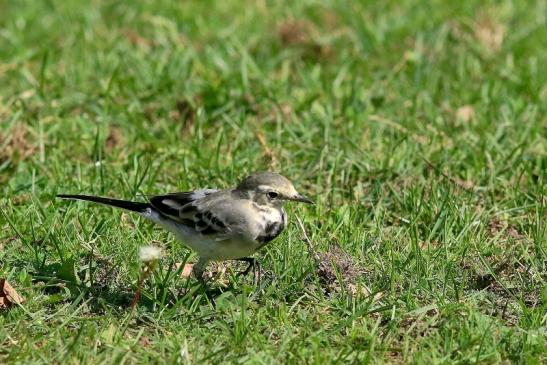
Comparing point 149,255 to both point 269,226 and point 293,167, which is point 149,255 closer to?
point 269,226

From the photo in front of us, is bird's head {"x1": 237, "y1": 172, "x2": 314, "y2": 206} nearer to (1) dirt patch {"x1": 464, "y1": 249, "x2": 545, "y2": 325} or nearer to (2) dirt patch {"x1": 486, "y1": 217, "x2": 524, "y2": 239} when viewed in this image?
(1) dirt patch {"x1": 464, "y1": 249, "x2": 545, "y2": 325}

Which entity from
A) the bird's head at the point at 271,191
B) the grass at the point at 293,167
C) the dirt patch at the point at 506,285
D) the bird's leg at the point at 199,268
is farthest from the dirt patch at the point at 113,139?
the dirt patch at the point at 506,285

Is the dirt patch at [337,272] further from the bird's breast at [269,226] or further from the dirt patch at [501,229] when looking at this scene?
the dirt patch at [501,229]

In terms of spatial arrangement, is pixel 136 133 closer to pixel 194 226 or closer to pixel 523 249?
pixel 194 226

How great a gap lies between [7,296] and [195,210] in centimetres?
117

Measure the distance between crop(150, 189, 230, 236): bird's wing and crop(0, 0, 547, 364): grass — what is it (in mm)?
348

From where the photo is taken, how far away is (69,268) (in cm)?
610

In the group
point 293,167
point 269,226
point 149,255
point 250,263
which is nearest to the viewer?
point 149,255

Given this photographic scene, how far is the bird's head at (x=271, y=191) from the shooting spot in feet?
19.8

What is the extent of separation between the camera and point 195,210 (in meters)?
6.10

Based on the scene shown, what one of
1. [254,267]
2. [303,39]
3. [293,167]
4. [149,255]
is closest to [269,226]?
[254,267]

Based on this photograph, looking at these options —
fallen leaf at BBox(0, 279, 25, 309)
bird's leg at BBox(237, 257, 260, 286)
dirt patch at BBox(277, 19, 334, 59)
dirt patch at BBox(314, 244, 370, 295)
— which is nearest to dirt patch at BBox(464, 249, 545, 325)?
dirt patch at BBox(314, 244, 370, 295)

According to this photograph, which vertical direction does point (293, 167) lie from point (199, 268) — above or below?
→ below

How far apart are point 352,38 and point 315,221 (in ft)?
12.2
